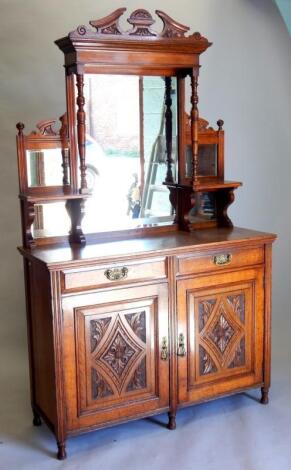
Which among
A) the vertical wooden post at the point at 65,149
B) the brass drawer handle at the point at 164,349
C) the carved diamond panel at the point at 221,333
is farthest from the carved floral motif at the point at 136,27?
the brass drawer handle at the point at 164,349

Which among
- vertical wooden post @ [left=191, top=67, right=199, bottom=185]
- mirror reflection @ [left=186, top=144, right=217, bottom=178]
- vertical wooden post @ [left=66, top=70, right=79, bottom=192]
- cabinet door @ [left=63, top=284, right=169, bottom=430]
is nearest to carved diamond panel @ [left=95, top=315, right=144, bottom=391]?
cabinet door @ [left=63, top=284, right=169, bottom=430]

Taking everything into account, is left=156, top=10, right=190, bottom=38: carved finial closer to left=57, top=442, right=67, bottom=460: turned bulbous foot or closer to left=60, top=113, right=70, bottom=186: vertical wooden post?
left=60, top=113, right=70, bottom=186: vertical wooden post

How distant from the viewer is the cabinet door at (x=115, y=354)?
2.51m

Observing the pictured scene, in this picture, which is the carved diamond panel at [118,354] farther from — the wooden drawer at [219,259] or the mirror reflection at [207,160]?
the mirror reflection at [207,160]

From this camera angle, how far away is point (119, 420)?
8.63ft

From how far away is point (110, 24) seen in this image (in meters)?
2.65

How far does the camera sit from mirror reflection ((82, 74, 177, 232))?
285cm

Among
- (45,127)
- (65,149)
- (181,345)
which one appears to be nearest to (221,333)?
(181,345)

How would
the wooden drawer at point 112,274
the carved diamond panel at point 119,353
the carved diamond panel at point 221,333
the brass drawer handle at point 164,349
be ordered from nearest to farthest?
1. the wooden drawer at point 112,274
2. the carved diamond panel at point 119,353
3. the brass drawer handle at point 164,349
4. the carved diamond panel at point 221,333

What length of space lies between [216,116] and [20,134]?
1485 millimetres

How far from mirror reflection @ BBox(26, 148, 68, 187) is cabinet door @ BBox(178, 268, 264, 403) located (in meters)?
0.73

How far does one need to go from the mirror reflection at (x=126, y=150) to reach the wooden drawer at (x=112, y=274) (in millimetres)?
373

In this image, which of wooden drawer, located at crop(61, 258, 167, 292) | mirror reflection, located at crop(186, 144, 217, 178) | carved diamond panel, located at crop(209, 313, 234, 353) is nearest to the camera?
wooden drawer, located at crop(61, 258, 167, 292)

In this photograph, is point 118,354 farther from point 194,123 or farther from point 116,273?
point 194,123
